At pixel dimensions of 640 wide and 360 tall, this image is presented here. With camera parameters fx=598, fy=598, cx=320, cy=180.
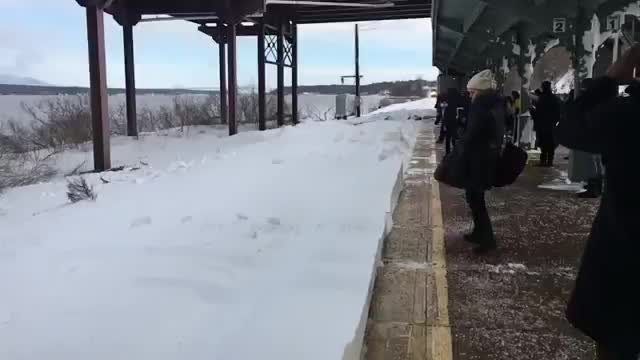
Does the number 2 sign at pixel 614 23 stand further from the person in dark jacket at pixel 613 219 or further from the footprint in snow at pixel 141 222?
the person in dark jacket at pixel 613 219

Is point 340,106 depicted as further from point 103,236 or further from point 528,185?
point 103,236

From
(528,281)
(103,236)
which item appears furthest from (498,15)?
(103,236)

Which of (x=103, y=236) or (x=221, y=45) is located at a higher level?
(x=221, y=45)

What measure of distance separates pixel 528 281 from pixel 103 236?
3.69 meters

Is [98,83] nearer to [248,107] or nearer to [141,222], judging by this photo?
[141,222]

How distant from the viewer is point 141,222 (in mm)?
5848

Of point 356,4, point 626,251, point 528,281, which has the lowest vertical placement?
point 528,281

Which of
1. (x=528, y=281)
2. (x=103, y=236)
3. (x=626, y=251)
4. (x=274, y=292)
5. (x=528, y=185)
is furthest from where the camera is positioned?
(x=528, y=185)

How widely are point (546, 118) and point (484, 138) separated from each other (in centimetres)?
628

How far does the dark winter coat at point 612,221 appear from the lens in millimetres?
2242

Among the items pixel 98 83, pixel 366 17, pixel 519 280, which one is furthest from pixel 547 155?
pixel 366 17

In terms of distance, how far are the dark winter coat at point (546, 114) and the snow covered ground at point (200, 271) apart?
4.27 metres

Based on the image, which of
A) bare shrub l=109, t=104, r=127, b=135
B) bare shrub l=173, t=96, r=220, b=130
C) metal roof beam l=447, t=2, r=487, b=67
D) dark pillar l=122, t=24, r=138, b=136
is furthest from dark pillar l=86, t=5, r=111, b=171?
bare shrub l=173, t=96, r=220, b=130

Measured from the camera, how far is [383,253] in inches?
224
